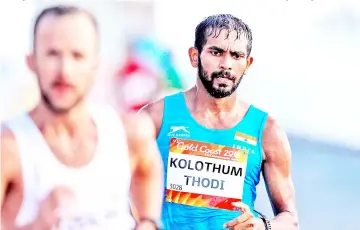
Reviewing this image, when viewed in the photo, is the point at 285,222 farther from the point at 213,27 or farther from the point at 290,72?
the point at 213,27

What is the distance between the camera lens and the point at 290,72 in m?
2.46

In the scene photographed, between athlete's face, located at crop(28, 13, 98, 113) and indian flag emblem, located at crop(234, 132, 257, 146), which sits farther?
indian flag emblem, located at crop(234, 132, 257, 146)

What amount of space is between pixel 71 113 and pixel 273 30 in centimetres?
81

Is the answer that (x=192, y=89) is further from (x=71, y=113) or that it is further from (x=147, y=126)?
(x=71, y=113)

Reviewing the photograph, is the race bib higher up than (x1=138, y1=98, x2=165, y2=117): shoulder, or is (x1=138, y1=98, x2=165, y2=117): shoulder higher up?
(x1=138, y1=98, x2=165, y2=117): shoulder

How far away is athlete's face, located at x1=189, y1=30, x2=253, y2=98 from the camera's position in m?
2.35

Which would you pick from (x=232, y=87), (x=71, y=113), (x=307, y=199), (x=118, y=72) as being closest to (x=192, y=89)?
(x=232, y=87)

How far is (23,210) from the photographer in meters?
2.10

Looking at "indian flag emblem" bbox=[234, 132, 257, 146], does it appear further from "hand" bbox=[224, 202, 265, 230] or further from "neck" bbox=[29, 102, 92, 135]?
"neck" bbox=[29, 102, 92, 135]

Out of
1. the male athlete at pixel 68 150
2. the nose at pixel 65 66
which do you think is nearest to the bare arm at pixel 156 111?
the male athlete at pixel 68 150

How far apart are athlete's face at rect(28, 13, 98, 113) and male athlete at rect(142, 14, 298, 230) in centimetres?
29

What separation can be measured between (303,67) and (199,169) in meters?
0.56

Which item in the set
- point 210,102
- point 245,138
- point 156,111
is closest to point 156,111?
point 156,111

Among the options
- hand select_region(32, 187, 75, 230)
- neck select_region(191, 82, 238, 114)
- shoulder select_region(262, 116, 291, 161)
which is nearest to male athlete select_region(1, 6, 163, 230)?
hand select_region(32, 187, 75, 230)
